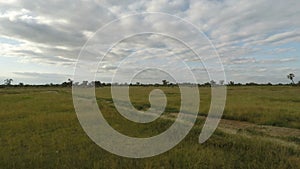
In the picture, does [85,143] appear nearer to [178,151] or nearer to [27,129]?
[178,151]

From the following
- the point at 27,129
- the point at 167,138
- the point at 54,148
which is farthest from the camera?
the point at 27,129

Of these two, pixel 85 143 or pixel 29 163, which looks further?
pixel 85 143

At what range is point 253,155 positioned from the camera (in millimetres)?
7527

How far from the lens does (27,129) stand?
1178 cm

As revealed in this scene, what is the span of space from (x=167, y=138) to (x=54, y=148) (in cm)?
421

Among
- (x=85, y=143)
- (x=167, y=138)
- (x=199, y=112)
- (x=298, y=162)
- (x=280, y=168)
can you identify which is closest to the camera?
(x=280, y=168)

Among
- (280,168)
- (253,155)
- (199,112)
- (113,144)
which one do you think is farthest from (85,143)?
(199,112)

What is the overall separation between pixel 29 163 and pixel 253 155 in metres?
6.35

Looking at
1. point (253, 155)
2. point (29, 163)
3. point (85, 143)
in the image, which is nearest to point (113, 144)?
point (85, 143)

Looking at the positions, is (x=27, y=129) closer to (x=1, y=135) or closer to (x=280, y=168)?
(x=1, y=135)

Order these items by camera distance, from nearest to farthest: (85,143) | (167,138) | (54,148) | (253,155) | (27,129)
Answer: (253,155)
(54,148)
(85,143)
(167,138)
(27,129)

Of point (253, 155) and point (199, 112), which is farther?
point (199, 112)

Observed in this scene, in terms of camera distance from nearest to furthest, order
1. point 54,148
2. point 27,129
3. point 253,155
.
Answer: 1. point 253,155
2. point 54,148
3. point 27,129

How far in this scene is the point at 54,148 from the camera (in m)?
8.26
